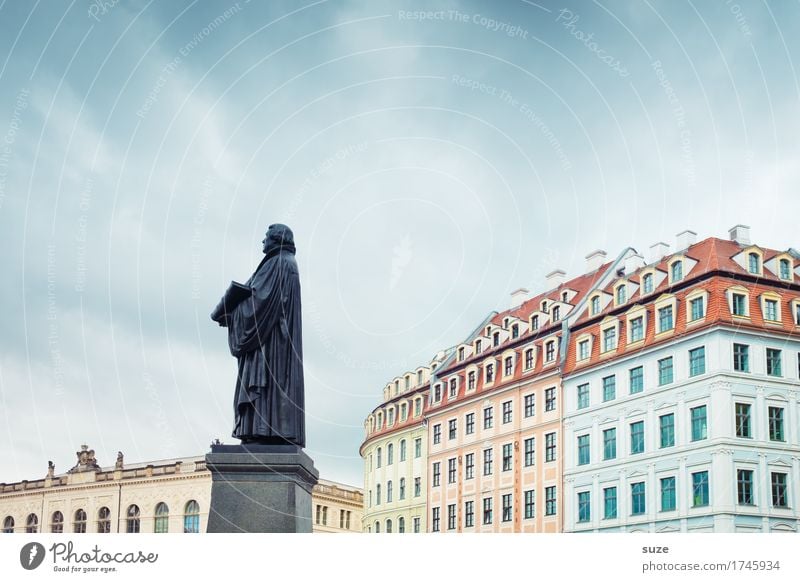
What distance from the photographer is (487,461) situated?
180ft

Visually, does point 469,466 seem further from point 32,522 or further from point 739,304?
point 32,522

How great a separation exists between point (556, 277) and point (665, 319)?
45.4 feet

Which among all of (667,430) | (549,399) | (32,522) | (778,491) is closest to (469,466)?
(549,399)

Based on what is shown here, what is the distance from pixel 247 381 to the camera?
1226cm

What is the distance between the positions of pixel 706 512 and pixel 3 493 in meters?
62.5

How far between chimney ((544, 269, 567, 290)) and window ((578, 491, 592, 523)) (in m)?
15.1

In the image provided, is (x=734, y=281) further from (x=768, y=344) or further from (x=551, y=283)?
(x=551, y=283)

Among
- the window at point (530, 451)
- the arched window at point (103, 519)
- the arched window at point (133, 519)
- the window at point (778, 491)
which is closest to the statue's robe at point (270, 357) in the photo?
the window at point (778, 491)

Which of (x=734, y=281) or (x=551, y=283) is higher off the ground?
(x=551, y=283)
